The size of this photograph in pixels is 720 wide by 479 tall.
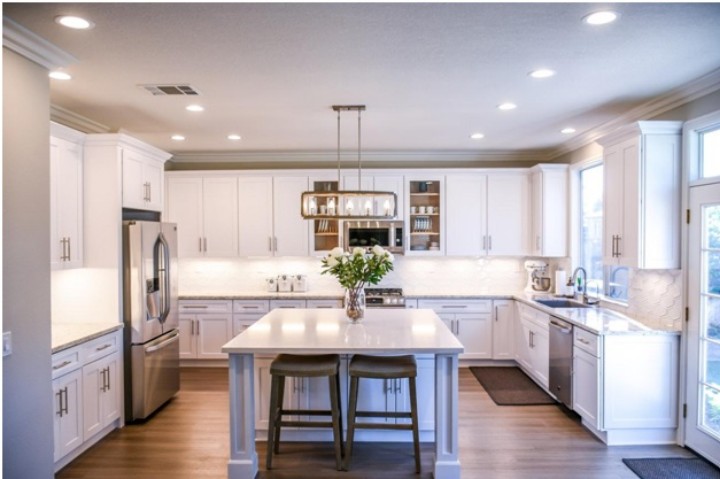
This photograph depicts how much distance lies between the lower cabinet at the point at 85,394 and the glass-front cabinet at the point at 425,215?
3.55 metres

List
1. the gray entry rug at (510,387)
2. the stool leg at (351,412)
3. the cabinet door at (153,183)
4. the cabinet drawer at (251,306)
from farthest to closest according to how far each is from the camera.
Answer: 1. the cabinet drawer at (251,306)
2. the gray entry rug at (510,387)
3. the cabinet door at (153,183)
4. the stool leg at (351,412)

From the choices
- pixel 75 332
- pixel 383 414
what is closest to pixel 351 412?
pixel 383 414

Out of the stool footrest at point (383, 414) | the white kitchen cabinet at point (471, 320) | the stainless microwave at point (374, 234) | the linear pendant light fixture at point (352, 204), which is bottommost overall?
the stool footrest at point (383, 414)

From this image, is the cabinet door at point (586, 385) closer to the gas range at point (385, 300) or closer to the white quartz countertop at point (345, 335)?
the white quartz countertop at point (345, 335)

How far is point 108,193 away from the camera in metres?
3.94

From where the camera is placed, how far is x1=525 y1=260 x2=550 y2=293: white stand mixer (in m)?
5.89

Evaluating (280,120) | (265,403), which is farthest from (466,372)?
(280,120)

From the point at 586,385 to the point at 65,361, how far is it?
12.7 feet

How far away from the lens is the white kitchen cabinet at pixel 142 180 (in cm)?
409

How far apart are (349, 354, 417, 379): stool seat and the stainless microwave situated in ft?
9.02

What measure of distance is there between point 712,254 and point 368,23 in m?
2.80

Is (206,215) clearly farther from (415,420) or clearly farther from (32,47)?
(415,420)

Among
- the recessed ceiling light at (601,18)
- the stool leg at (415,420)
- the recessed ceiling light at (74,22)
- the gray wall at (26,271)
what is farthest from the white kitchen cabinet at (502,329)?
the recessed ceiling light at (74,22)

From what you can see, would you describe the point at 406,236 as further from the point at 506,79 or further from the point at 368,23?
the point at 368,23
